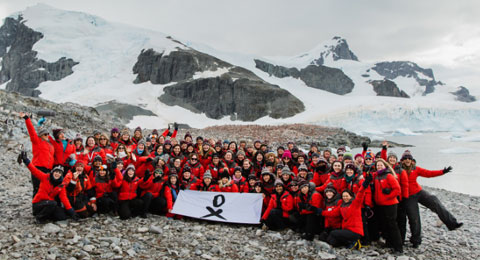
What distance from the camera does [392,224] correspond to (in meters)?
5.84

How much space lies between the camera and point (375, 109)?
58281mm

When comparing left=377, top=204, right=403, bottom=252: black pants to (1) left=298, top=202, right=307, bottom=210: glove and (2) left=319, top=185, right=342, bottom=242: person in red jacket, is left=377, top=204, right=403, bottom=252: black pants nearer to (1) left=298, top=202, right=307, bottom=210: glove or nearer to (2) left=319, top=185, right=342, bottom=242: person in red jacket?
(2) left=319, top=185, right=342, bottom=242: person in red jacket

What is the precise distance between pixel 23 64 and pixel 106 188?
128021 mm

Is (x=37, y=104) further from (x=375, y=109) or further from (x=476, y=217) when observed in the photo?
(x=375, y=109)

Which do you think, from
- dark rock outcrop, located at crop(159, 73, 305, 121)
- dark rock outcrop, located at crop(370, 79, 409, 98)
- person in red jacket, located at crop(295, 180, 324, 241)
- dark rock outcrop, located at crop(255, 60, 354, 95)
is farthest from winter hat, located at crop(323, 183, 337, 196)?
dark rock outcrop, located at crop(370, 79, 409, 98)

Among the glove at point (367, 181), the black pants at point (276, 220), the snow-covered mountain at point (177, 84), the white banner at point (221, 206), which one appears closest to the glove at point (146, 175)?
the white banner at point (221, 206)

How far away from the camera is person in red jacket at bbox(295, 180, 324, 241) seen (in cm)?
631

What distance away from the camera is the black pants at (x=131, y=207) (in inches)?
274

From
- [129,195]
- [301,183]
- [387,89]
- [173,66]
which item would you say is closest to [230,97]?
[173,66]

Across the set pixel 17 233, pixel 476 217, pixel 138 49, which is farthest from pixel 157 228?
pixel 138 49

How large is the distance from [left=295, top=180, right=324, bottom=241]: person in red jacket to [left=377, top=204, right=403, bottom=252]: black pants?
1.14m

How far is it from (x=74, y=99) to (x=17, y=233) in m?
73.9

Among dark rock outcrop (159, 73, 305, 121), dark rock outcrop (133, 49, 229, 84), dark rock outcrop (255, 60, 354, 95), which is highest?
dark rock outcrop (255, 60, 354, 95)

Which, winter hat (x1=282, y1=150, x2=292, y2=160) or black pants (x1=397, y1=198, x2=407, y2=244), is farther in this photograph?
winter hat (x1=282, y1=150, x2=292, y2=160)
